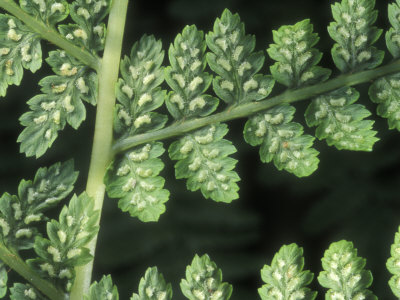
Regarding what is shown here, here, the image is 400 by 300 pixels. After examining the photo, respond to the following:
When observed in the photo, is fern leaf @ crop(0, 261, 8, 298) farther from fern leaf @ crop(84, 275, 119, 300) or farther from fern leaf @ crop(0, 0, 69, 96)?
fern leaf @ crop(0, 0, 69, 96)

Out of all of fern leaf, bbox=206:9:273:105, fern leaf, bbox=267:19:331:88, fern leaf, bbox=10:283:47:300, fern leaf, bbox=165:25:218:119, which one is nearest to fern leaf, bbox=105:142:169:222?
fern leaf, bbox=165:25:218:119

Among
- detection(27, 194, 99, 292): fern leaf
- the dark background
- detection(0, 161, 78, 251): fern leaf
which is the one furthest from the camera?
the dark background

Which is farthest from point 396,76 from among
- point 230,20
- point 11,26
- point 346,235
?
point 11,26

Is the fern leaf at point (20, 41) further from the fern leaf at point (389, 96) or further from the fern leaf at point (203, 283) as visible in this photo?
the fern leaf at point (389, 96)

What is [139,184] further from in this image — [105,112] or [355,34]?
[355,34]

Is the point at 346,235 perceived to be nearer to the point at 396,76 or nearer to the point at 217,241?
the point at 217,241

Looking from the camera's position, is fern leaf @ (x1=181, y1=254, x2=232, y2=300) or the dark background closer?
fern leaf @ (x1=181, y1=254, x2=232, y2=300)
